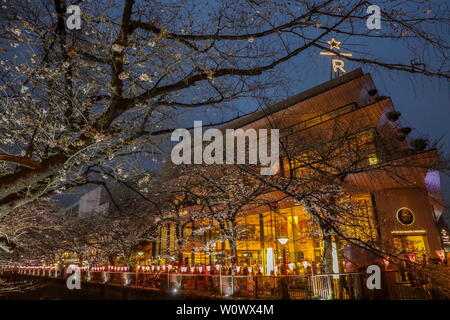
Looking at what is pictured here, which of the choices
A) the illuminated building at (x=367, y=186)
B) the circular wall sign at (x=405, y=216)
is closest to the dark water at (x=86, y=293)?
the illuminated building at (x=367, y=186)

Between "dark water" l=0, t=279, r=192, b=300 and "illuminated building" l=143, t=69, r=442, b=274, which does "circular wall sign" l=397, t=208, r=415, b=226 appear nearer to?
"illuminated building" l=143, t=69, r=442, b=274

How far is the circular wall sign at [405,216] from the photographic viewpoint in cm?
1986

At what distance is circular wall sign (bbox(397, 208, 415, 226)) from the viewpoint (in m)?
19.9

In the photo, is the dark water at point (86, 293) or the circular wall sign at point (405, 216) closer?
the dark water at point (86, 293)

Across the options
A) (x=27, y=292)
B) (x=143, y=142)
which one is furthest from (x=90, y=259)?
(x=143, y=142)

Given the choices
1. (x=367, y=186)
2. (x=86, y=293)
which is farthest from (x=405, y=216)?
(x=86, y=293)

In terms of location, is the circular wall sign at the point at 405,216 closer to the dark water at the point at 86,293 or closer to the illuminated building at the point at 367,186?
the illuminated building at the point at 367,186

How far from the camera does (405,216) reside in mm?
20031

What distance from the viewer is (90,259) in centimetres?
3250

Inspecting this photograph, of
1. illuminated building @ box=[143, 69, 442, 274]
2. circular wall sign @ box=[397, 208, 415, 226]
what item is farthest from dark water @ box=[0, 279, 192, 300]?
circular wall sign @ box=[397, 208, 415, 226]

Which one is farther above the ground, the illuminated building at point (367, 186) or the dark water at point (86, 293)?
the illuminated building at point (367, 186)
